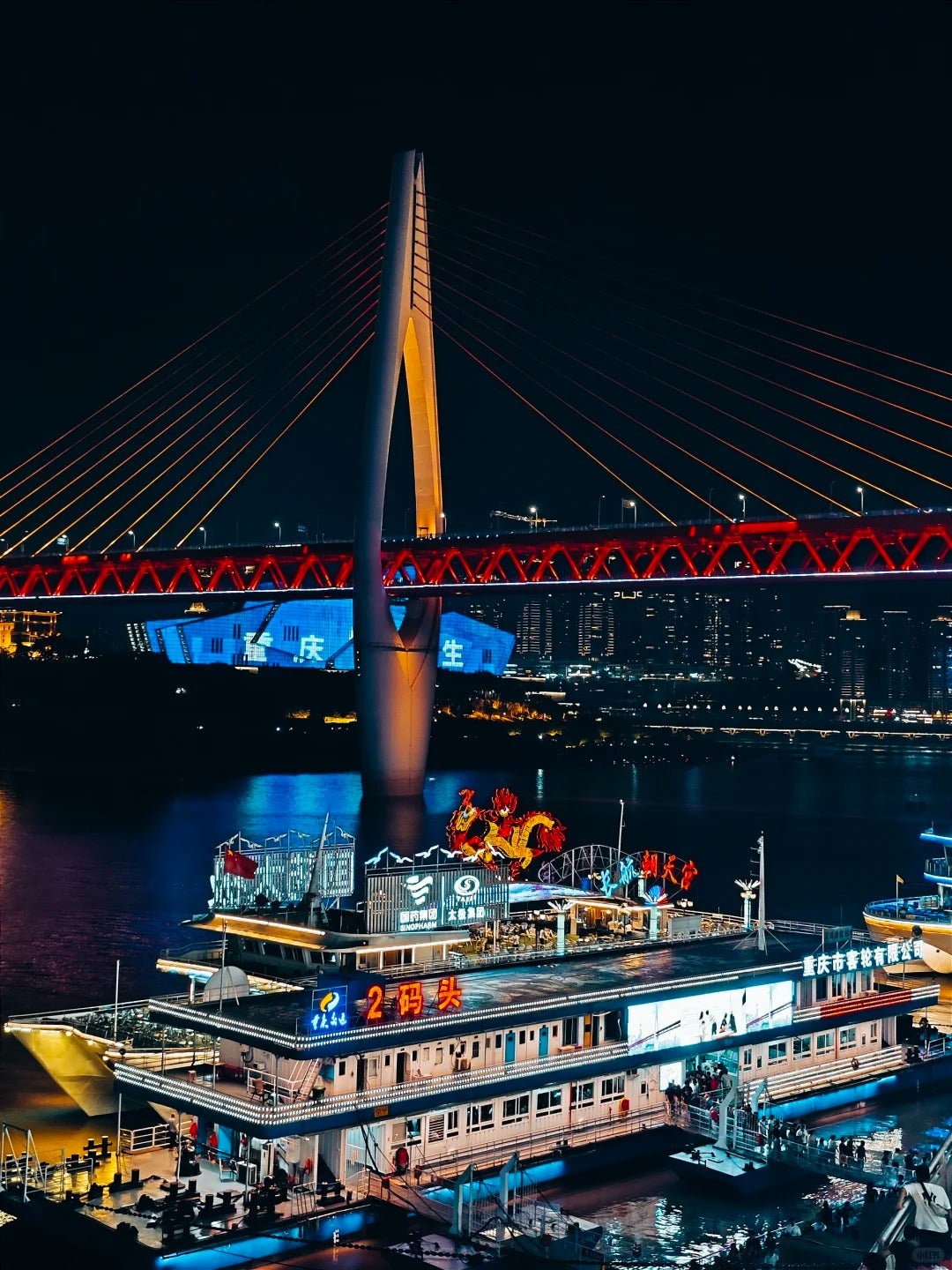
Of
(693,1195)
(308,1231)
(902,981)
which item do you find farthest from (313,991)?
(902,981)

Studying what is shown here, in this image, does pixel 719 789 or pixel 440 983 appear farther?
pixel 719 789

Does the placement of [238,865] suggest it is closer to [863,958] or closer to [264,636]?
[863,958]

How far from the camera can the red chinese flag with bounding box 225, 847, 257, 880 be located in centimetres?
1981

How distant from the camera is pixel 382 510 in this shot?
49906 millimetres

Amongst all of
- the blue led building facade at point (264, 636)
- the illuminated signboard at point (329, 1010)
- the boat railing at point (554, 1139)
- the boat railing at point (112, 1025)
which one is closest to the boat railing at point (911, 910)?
the boat railing at point (554, 1139)

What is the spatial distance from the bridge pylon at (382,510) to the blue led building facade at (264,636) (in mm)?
57135

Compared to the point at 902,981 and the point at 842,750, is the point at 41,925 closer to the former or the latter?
the point at 902,981

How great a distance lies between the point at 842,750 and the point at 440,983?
109 meters

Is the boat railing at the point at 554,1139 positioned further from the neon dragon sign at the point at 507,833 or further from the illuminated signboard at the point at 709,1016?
the neon dragon sign at the point at 507,833

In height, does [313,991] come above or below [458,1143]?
above

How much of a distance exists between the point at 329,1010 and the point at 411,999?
130 centimetres

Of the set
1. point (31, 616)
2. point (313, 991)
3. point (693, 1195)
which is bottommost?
point (693, 1195)

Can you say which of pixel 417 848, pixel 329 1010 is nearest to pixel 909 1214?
pixel 329 1010

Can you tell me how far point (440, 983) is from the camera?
16953 mm
